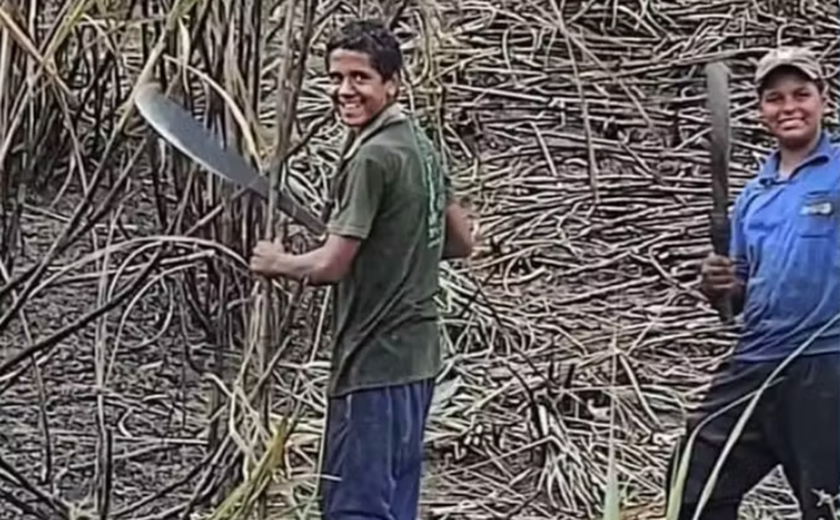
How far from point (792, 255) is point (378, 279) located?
663 mm

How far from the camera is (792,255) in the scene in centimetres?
283

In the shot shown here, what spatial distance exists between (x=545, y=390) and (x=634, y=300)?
2.59 ft

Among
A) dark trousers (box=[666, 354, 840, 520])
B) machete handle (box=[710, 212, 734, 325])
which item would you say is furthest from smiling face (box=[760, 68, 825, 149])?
dark trousers (box=[666, 354, 840, 520])

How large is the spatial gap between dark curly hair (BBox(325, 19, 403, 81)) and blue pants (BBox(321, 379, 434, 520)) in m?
0.53

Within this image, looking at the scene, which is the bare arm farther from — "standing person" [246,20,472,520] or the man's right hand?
the man's right hand

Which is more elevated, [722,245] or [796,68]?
[796,68]

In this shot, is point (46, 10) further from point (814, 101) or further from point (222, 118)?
point (814, 101)

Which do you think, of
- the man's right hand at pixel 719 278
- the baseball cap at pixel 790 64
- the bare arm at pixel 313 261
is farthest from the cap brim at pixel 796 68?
the bare arm at pixel 313 261

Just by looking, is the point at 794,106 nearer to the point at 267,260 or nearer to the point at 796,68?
the point at 796,68

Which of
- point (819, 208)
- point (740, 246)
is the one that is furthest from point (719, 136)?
point (740, 246)

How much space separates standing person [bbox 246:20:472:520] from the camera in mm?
2793

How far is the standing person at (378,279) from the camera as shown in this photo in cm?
279

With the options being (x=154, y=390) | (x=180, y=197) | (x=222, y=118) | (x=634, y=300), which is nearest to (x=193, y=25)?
(x=222, y=118)

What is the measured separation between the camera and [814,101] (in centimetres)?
286
